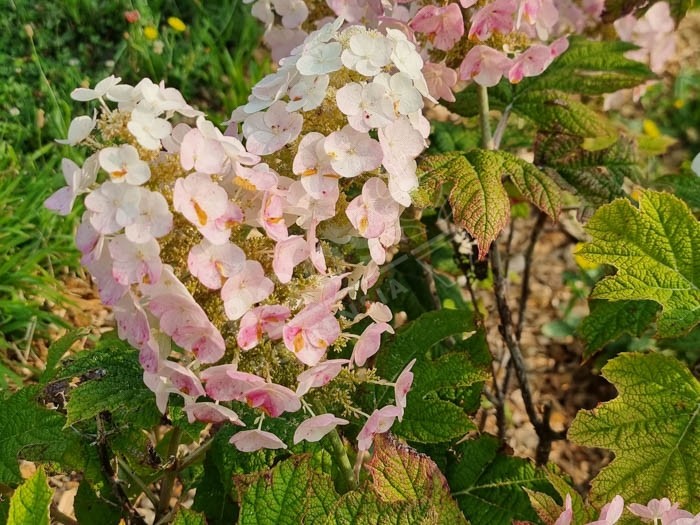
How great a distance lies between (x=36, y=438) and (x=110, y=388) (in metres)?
0.24

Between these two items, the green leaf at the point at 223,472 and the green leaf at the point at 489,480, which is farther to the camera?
the green leaf at the point at 489,480

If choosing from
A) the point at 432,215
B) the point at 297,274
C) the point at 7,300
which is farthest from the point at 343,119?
the point at 7,300

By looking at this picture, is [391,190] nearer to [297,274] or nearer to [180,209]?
[297,274]

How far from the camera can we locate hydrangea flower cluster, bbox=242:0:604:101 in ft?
4.70

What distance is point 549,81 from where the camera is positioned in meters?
1.84

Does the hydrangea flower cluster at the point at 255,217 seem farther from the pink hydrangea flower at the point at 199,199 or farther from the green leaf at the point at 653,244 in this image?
the green leaf at the point at 653,244

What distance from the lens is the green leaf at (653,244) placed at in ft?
4.53

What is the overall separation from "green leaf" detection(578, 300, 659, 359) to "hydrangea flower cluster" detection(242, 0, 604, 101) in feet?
1.56

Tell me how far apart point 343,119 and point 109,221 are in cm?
37

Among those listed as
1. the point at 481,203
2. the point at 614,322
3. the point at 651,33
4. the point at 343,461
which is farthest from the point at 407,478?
the point at 651,33

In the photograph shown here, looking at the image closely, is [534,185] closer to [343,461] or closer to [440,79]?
[440,79]

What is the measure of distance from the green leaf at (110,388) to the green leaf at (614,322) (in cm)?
81

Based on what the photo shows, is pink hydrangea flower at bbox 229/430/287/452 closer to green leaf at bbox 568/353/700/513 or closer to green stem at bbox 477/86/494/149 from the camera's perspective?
green leaf at bbox 568/353/700/513

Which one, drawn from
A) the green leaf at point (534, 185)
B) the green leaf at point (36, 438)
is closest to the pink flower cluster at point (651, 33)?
the green leaf at point (534, 185)
